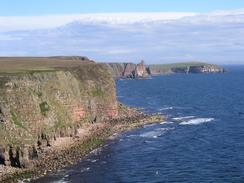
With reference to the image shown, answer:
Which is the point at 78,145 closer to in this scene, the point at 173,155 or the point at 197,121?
the point at 173,155

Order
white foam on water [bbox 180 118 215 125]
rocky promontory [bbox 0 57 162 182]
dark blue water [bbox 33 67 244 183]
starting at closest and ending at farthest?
1. dark blue water [bbox 33 67 244 183]
2. rocky promontory [bbox 0 57 162 182]
3. white foam on water [bbox 180 118 215 125]

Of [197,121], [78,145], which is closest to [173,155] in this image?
[78,145]

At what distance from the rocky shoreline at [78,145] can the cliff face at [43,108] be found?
6.24 feet

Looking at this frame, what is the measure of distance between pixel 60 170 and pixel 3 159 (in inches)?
396

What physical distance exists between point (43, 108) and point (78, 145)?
10.6m

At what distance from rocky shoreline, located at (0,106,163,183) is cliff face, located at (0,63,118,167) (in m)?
1.90

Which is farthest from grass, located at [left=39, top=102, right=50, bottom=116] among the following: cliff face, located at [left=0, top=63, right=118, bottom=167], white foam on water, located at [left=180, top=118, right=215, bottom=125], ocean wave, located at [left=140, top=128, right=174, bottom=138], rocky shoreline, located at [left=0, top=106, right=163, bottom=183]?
white foam on water, located at [left=180, top=118, right=215, bottom=125]

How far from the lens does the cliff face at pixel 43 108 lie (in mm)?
96475

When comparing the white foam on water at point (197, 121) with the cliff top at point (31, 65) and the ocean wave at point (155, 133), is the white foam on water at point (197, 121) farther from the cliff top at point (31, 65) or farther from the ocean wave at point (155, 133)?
the cliff top at point (31, 65)

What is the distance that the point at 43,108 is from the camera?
363 ft

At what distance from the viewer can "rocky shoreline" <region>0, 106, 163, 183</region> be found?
297 feet

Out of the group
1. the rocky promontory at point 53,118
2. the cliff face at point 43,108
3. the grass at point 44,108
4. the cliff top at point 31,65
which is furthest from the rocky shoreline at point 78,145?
the cliff top at point 31,65

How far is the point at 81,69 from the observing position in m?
147

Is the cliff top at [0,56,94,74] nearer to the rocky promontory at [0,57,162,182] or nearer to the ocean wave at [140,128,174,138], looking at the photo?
the rocky promontory at [0,57,162,182]
